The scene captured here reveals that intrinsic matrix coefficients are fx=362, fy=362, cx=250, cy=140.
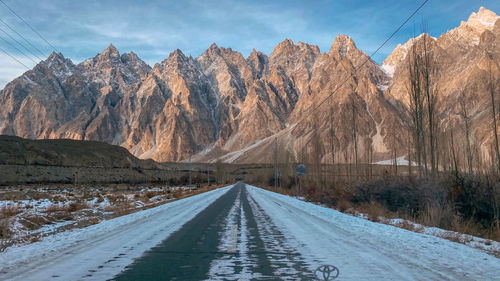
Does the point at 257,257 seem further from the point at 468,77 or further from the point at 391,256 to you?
the point at 468,77

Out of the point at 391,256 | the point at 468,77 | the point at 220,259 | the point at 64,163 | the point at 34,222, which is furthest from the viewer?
the point at 468,77

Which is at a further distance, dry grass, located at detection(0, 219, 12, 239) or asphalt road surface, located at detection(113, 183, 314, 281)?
dry grass, located at detection(0, 219, 12, 239)

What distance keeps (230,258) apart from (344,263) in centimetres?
183

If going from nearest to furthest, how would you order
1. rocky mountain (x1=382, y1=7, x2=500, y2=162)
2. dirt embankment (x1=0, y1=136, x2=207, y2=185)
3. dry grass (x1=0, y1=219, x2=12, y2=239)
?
dry grass (x1=0, y1=219, x2=12, y2=239)
dirt embankment (x1=0, y1=136, x2=207, y2=185)
rocky mountain (x1=382, y1=7, x2=500, y2=162)

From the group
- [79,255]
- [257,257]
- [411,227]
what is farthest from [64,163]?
[257,257]

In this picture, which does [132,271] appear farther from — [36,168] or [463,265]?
[36,168]

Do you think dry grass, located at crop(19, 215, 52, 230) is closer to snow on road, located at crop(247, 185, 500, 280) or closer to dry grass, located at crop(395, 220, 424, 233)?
snow on road, located at crop(247, 185, 500, 280)

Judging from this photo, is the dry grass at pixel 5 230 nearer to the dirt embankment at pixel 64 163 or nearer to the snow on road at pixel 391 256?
the snow on road at pixel 391 256

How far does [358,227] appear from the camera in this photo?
1056cm

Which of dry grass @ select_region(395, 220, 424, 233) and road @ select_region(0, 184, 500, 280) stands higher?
road @ select_region(0, 184, 500, 280)

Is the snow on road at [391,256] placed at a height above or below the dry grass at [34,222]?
above

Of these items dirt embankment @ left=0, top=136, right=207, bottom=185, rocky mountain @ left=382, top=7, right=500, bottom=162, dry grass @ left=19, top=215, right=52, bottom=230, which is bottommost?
dry grass @ left=19, top=215, right=52, bottom=230

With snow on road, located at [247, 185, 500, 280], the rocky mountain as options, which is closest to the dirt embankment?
snow on road, located at [247, 185, 500, 280]

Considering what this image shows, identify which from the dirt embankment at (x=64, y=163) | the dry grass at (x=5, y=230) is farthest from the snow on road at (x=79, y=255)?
the dirt embankment at (x=64, y=163)
